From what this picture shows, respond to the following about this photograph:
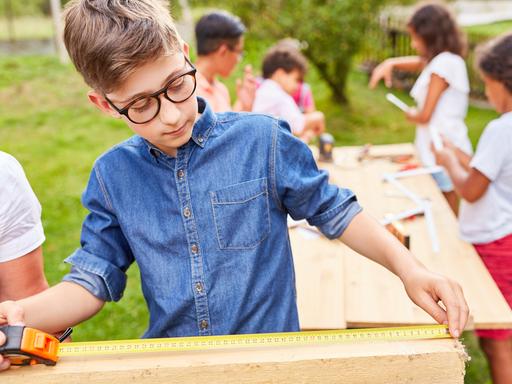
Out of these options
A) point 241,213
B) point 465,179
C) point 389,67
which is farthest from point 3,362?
point 389,67

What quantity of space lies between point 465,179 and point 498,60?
26.5 inches

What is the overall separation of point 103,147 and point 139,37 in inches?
282

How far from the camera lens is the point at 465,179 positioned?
3357mm

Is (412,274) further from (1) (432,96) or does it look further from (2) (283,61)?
(2) (283,61)

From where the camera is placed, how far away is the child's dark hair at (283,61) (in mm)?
5266

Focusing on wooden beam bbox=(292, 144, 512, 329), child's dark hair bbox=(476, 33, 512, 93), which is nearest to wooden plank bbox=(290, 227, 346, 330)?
wooden beam bbox=(292, 144, 512, 329)

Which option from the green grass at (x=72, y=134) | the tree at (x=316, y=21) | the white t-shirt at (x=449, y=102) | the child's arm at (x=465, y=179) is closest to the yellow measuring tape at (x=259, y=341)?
the child's arm at (x=465, y=179)

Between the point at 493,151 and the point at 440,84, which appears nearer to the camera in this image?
the point at 493,151

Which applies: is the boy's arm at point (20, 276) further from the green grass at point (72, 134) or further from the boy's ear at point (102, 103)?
the green grass at point (72, 134)

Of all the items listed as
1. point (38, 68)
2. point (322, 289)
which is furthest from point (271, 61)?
point (38, 68)

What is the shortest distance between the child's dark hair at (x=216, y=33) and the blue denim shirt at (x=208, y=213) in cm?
275

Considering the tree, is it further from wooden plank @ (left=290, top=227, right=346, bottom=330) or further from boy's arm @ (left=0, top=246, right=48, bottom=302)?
A: boy's arm @ (left=0, top=246, right=48, bottom=302)

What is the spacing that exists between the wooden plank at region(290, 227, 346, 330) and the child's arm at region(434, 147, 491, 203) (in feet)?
2.46

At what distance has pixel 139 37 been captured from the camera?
1.57m
